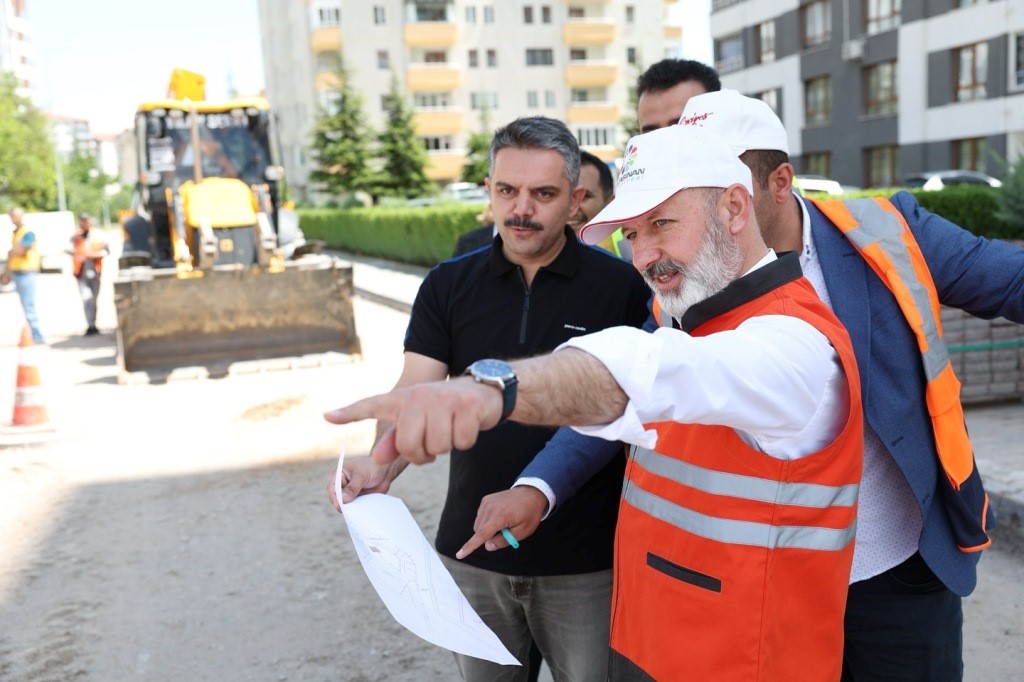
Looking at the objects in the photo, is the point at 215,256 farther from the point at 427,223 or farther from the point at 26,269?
the point at 427,223

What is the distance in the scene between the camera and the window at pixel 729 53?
43450mm

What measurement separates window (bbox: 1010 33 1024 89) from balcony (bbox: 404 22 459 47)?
35377 mm

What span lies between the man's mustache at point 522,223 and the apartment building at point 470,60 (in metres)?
55.1

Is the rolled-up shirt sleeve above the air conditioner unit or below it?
below

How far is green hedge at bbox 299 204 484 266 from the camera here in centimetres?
2092

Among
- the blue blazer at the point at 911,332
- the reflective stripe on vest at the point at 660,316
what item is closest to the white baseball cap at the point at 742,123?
the blue blazer at the point at 911,332

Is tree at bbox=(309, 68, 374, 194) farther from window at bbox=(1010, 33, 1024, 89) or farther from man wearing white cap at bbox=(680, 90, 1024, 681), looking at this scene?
man wearing white cap at bbox=(680, 90, 1024, 681)

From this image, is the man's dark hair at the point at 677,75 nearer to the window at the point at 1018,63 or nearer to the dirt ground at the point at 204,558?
the dirt ground at the point at 204,558

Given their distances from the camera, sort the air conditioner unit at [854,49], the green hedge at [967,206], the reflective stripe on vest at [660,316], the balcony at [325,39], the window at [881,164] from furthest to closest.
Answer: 1. the balcony at [325,39]
2. the window at [881,164]
3. the air conditioner unit at [854,49]
4. the green hedge at [967,206]
5. the reflective stripe on vest at [660,316]

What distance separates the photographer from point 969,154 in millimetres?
32188

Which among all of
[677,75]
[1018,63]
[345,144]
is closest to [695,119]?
[677,75]

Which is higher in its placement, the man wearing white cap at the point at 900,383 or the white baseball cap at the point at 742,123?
the white baseball cap at the point at 742,123

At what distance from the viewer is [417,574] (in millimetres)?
1777

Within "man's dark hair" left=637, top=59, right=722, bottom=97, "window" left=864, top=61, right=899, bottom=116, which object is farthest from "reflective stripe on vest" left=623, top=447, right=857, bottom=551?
"window" left=864, top=61, right=899, bottom=116
